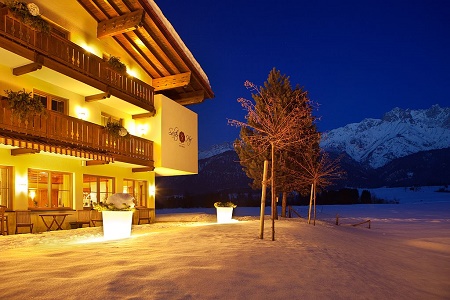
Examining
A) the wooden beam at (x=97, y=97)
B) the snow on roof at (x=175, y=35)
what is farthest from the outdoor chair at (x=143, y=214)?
the snow on roof at (x=175, y=35)

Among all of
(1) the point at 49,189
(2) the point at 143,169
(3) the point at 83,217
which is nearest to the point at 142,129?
(2) the point at 143,169

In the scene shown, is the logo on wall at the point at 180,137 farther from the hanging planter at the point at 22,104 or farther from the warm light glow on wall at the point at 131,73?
the hanging planter at the point at 22,104

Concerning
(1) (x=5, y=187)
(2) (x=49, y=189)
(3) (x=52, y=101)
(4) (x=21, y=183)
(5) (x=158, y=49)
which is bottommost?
(2) (x=49, y=189)

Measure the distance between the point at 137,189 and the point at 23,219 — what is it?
8874 mm

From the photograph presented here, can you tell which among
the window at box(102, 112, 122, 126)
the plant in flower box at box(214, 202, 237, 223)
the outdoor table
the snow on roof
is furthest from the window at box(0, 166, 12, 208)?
the plant in flower box at box(214, 202, 237, 223)

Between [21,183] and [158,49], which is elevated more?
[158,49]

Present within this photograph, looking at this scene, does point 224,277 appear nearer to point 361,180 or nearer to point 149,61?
point 149,61

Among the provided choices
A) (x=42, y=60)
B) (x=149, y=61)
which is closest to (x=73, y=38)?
(x=42, y=60)

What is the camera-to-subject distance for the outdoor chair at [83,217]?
18106 millimetres

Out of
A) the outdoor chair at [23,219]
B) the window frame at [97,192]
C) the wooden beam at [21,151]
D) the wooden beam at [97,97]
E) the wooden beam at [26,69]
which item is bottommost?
the outdoor chair at [23,219]

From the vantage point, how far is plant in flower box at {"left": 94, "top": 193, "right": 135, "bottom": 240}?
1295 centimetres

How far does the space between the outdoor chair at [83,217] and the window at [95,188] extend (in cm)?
60

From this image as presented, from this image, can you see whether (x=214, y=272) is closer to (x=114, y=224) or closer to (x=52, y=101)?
(x=114, y=224)

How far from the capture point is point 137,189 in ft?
77.9
